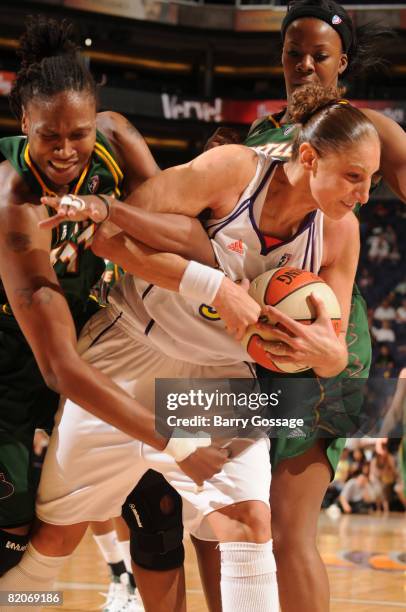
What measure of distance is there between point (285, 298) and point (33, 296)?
876 millimetres

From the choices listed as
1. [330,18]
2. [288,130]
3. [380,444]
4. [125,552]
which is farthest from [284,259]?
[380,444]

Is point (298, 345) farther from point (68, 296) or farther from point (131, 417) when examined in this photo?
point (68, 296)

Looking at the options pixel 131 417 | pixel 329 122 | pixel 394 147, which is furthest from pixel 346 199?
pixel 131 417

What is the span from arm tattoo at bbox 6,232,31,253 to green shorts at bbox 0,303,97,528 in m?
0.54

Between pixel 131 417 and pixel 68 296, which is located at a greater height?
pixel 68 296

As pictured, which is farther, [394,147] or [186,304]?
[394,147]

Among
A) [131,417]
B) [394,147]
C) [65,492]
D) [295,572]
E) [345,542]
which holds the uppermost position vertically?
[394,147]

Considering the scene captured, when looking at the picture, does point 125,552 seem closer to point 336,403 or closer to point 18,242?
point 336,403

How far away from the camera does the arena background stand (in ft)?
53.1

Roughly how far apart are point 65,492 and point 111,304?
0.73m

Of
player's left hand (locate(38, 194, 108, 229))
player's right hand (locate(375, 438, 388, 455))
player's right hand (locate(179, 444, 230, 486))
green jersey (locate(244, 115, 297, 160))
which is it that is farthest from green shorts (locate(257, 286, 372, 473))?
player's right hand (locate(375, 438, 388, 455))

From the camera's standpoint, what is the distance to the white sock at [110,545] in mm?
4961

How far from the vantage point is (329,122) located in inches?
118

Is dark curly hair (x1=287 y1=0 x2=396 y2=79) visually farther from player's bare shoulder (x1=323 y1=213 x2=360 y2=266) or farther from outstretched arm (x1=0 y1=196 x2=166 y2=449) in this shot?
outstretched arm (x1=0 y1=196 x2=166 y2=449)
